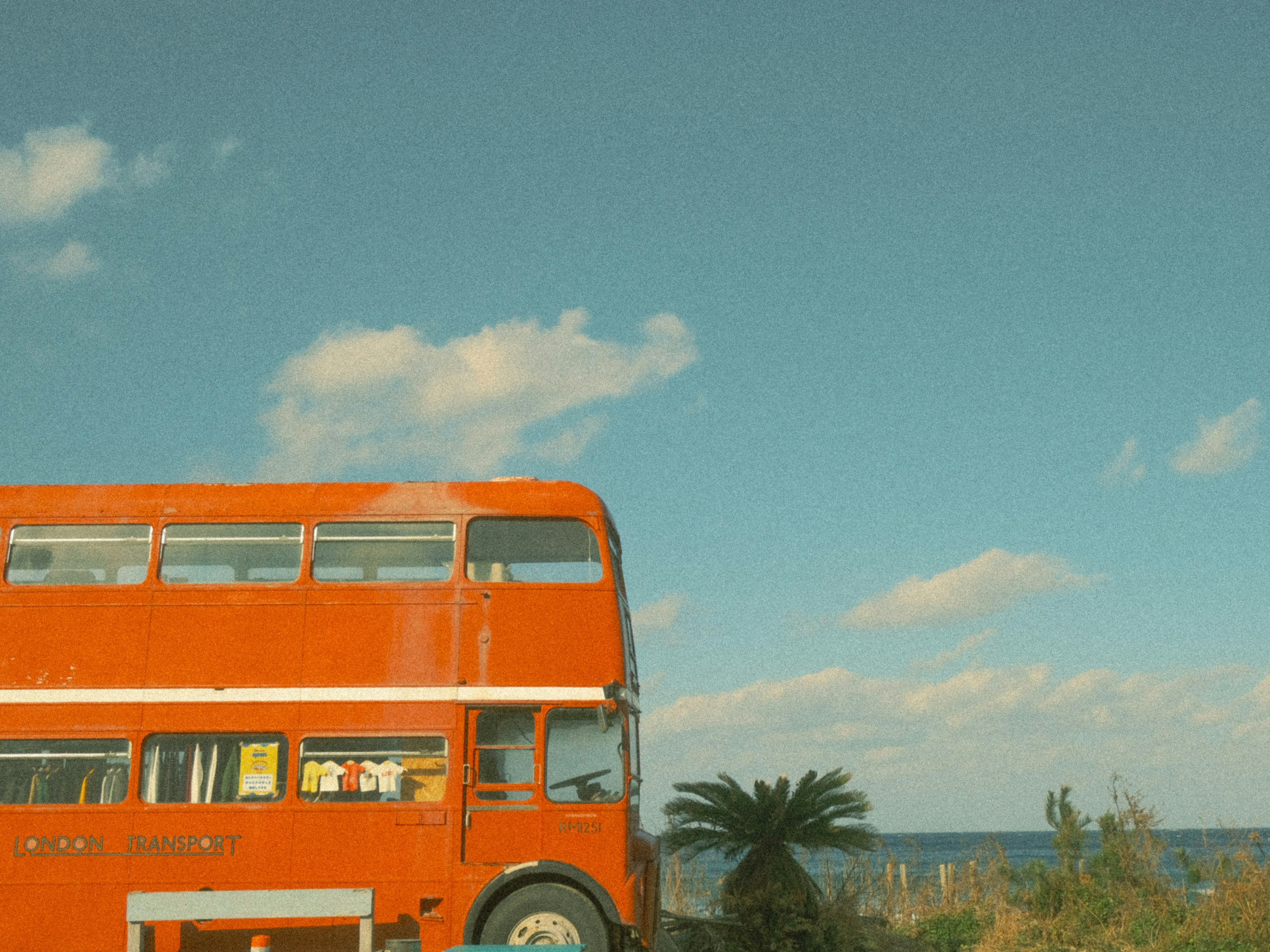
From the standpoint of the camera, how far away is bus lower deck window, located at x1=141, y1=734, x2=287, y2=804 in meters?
10.5

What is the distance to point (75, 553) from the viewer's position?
36.0 feet

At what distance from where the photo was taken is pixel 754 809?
1459 cm

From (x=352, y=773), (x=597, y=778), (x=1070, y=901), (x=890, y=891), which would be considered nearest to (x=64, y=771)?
(x=352, y=773)

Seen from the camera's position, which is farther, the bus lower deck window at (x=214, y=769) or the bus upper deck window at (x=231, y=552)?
the bus upper deck window at (x=231, y=552)

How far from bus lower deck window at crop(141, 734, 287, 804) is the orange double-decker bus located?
0.06 feet

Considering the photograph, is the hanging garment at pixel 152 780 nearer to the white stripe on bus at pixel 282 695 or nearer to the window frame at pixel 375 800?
the white stripe on bus at pixel 282 695

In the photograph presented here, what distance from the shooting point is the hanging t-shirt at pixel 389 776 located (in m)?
10.5

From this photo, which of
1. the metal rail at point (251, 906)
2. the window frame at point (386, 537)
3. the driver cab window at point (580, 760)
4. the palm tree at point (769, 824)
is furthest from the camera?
the palm tree at point (769, 824)

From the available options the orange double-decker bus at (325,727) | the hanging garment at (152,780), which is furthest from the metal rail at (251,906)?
the hanging garment at (152,780)

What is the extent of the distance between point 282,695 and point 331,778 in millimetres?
860

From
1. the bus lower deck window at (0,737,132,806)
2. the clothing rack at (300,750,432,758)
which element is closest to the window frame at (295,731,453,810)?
the clothing rack at (300,750,432,758)

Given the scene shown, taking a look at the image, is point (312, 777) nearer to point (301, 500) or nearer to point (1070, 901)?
point (301, 500)

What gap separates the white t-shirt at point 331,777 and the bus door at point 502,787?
3.77ft

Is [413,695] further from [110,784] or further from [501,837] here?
[110,784]
